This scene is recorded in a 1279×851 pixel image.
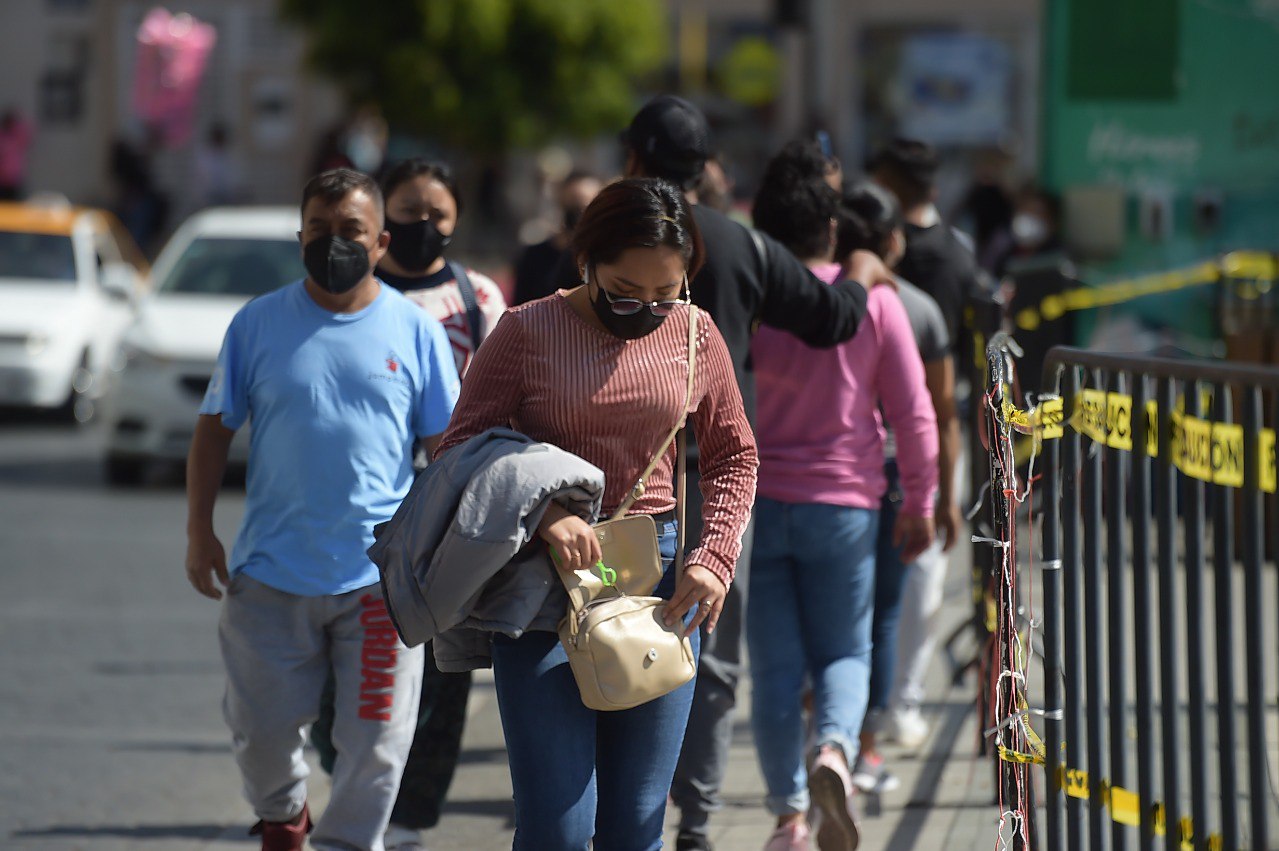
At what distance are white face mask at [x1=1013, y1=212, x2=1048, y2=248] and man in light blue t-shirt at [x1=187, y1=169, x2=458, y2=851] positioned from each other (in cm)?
814

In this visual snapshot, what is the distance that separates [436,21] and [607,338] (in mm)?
21159

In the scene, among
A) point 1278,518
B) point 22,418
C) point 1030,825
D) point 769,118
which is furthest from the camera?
point 769,118

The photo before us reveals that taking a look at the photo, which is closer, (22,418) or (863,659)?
(863,659)

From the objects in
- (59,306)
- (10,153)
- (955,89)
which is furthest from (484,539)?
(955,89)

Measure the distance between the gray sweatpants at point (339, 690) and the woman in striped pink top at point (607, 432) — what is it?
857mm

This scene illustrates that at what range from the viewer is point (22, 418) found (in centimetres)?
1619

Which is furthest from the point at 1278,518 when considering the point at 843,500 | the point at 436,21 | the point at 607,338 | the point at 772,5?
the point at 436,21

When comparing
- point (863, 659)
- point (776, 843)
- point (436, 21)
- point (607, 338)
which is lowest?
point (776, 843)

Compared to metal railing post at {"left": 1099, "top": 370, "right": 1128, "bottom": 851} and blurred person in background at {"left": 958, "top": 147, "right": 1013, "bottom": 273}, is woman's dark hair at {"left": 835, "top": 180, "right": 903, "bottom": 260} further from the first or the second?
blurred person in background at {"left": 958, "top": 147, "right": 1013, "bottom": 273}

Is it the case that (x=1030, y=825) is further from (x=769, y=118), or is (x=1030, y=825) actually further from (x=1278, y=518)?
(x=769, y=118)

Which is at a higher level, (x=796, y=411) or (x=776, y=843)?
(x=796, y=411)

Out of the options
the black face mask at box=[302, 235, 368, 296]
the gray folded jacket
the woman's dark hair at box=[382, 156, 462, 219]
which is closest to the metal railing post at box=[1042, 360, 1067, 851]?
the gray folded jacket

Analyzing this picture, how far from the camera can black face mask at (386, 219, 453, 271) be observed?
5.11 metres

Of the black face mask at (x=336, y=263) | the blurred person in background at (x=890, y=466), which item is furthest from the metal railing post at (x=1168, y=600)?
the blurred person in background at (x=890, y=466)
